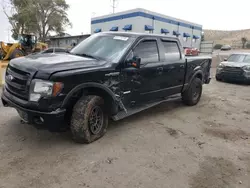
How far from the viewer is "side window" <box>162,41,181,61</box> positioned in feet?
16.6

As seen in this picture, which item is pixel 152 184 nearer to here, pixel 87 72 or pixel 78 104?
pixel 78 104

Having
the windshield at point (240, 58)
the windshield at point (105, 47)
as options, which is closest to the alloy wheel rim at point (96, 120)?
the windshield at point (105, 47)

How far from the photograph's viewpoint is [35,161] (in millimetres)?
2996

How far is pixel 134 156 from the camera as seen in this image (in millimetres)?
3273

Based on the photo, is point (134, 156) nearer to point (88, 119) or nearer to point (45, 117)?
point (88, 119)

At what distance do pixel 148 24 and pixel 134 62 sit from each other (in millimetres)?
23104

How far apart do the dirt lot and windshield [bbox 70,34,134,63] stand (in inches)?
58.6

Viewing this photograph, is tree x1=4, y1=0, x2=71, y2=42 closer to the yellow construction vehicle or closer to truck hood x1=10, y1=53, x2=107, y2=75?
the yellow construction vehicle

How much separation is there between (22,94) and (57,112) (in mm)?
646

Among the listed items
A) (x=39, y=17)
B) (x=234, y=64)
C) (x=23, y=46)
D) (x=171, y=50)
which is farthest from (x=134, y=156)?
(x=39, y=17)

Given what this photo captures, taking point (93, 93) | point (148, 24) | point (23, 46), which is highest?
point (148, 24)

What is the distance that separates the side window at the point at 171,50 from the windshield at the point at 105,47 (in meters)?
1.20

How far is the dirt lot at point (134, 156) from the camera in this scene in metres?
2.69

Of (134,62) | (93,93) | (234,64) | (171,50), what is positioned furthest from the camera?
(234,64)
